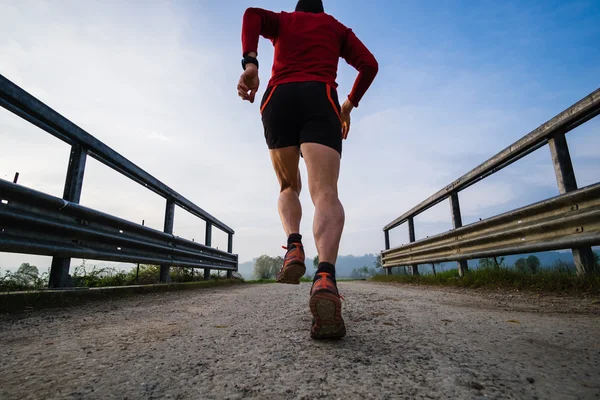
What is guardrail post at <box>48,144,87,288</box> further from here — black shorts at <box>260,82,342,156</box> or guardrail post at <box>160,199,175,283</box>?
black shorts at <box>260,82,342,156</box>

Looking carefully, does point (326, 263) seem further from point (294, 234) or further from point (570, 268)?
point (570, 268)

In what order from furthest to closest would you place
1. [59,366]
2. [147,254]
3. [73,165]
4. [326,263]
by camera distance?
[147,254]
[73,165]
[326,263]
[59,366]

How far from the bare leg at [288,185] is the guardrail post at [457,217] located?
145 inches

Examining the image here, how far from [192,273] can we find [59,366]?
227 inches

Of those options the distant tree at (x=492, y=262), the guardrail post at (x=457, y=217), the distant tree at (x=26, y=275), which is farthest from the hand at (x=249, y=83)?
the guardrail post at (x=457, y=217)

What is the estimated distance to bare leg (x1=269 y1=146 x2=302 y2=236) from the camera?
7.22 ft

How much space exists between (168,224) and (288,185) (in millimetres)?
3845

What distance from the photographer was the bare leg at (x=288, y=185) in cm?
220

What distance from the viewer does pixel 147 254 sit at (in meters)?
4.39

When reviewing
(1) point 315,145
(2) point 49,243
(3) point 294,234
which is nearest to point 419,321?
(3) point 294,234

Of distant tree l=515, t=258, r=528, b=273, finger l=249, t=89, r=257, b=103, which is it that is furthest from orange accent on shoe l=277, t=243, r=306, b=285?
distant tree l=515, t=258, r=528, b=273

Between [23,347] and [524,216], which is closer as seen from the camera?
[23,347]

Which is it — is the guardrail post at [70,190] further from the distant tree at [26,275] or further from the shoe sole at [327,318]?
the shoe sole at [327,318]

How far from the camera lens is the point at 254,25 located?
7.14ft
